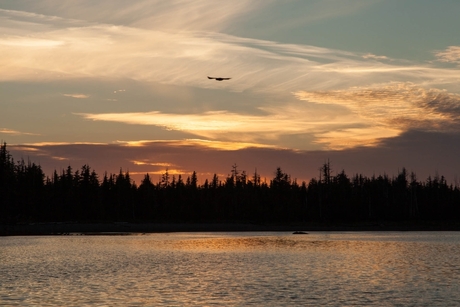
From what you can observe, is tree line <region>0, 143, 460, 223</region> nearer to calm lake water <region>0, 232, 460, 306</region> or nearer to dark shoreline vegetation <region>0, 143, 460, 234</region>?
dark shoreline vegetation <region>0, 143, 460, 234</region>

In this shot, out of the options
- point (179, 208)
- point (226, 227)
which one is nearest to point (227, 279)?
point (226, 227)

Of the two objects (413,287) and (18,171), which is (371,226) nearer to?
(18,171)

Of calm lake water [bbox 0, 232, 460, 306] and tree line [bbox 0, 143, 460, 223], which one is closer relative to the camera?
calm lake water [bbox 0, 232, 460, 306]

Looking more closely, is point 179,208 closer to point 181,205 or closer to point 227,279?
point 181,205

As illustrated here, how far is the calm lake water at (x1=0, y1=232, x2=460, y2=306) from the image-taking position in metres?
33.1

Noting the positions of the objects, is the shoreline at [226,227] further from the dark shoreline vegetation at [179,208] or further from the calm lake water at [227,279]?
the calm lake water at [227,279]

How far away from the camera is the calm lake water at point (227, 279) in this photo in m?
33.1

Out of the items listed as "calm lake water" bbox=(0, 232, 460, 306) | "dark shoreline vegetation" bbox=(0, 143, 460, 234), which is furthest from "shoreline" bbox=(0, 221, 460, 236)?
"calm lake water" bbox=(0, 232, 460, 306)

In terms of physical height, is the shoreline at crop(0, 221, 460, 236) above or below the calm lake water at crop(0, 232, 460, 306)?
above

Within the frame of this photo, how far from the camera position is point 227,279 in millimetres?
42875

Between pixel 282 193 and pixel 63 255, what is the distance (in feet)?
463

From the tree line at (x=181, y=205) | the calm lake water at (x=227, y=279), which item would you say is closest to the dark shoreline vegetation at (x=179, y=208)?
the tree line at (x=181, y=205)

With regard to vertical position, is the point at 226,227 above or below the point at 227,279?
above

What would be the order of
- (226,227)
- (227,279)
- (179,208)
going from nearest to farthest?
(227,279) < (226,227) < (179,208)
